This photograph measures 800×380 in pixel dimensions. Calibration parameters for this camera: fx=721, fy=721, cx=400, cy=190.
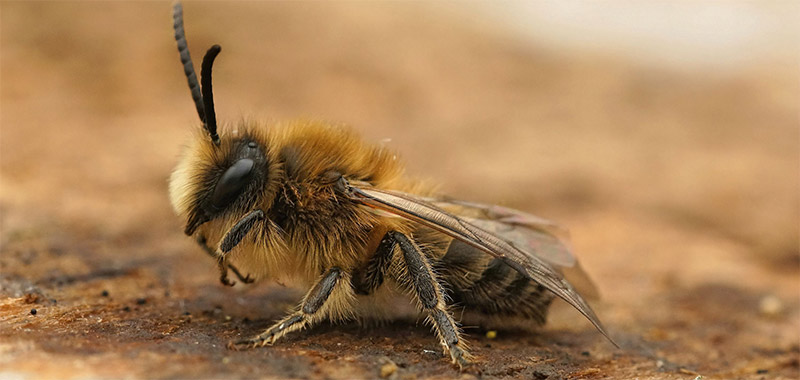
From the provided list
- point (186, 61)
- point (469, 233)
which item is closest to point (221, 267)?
point (186, 61)

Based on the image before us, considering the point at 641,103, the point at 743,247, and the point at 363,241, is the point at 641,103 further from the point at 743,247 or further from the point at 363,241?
the point at 363,241

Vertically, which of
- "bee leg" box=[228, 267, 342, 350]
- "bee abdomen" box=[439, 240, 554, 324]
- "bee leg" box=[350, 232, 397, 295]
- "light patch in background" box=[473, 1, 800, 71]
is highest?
"light patch in background" box=[473, 1, 800, 71]

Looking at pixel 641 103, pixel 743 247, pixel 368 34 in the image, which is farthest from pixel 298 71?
pixel 743 247

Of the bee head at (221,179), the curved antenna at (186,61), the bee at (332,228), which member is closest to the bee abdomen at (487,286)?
the bee at (332,228)

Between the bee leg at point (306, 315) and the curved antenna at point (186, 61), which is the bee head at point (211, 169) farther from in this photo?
the bee leg at point (306, 315)

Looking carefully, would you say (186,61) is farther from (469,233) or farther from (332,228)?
(469,233)

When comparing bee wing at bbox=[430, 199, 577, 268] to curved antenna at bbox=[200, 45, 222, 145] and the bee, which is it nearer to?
the bee

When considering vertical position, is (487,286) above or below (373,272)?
above

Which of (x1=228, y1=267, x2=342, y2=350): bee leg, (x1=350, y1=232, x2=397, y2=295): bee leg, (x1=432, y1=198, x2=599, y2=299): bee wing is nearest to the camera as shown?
(x1=228, y1=267, x2=342, y2=350): bee leg

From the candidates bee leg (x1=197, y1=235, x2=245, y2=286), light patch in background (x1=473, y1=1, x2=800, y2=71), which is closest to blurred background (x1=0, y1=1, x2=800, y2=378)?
light patch in background (x1=473, y1=1, x2=800, y2=71)
